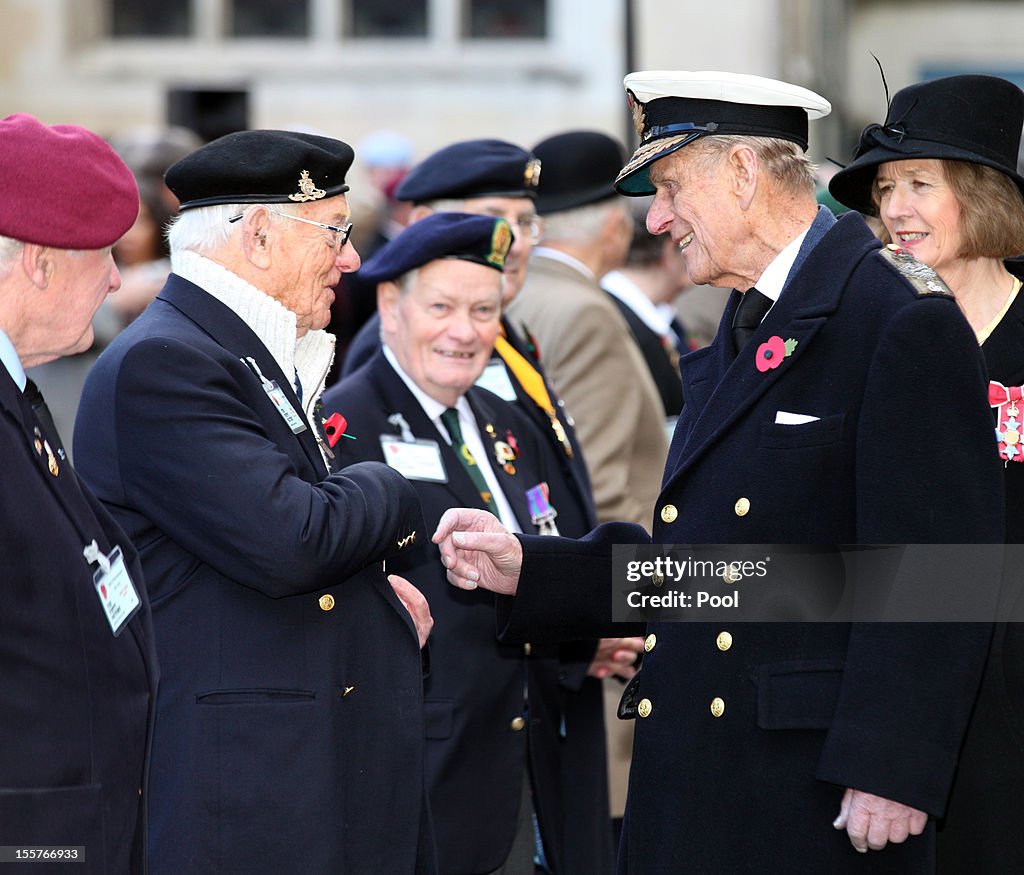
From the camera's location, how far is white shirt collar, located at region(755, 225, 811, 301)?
3.25 meters

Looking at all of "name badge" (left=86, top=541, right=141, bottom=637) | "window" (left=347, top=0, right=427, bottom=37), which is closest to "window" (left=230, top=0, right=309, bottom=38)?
"window" (left=347, top=0, right=427, bottom=37)

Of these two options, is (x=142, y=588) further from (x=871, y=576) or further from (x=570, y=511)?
(x=570, y=511)

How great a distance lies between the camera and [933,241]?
12.4 ft

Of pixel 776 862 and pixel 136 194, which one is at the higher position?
pixel 136 194

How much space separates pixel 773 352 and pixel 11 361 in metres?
1.40

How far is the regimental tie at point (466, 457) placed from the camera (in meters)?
4.32

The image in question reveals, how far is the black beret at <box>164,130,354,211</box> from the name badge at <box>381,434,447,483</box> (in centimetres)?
91

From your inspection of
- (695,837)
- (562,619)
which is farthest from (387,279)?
(695,837)

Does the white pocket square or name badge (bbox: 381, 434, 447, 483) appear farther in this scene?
name badge (bbox: 381, 434, 447, 483)

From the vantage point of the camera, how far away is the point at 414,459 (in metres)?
4.24

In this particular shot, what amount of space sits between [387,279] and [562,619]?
1254 mm

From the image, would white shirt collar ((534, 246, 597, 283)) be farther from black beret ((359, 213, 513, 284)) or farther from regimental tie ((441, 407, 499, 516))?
regimental tie ((441, 407, 499, 516))

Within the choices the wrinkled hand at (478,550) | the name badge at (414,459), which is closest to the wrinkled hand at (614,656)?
the name badge at (414,459)

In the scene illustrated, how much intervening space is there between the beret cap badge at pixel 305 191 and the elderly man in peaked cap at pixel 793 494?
68cm
